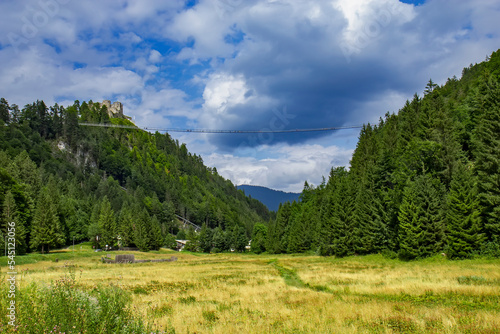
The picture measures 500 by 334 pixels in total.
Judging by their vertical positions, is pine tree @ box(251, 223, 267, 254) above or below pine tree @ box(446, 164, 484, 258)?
below

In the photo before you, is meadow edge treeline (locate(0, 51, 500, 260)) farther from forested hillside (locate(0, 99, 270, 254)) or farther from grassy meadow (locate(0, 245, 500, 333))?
grassy meadow (locate(0, 245, 500, 333))

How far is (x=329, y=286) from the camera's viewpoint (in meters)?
20.4

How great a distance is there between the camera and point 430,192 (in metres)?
38.4

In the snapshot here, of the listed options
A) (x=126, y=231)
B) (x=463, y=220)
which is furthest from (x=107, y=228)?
(x=463, y=220)

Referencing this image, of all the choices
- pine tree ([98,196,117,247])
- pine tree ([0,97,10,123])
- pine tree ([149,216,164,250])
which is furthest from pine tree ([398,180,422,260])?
pine tree ([0,97,10,123])

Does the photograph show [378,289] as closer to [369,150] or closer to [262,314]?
[262,314]

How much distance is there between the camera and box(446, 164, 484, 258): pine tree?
32594 mm

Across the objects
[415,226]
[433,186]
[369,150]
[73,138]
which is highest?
[73,138]

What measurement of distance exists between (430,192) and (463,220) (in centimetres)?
585

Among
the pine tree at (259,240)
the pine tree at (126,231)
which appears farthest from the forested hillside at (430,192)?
the pine tree at (126,231)

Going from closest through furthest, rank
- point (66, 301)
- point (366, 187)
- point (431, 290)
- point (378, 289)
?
point (66, 301) < point (431, 290) < point (378, 289) < point (366, 187)

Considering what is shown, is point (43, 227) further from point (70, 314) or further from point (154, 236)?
point (70, 314)

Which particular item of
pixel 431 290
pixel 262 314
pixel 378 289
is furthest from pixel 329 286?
pixel 262 314

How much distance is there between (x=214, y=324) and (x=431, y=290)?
38.0 feet
